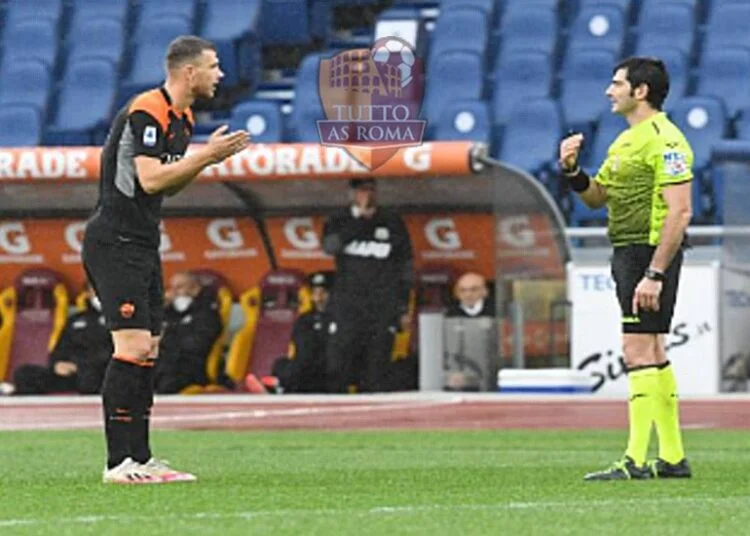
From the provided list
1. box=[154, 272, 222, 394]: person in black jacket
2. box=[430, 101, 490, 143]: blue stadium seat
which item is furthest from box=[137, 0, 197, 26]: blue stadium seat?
box=[154, 272, 222, 394]: person in black jacket

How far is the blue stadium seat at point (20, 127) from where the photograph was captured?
26094 millimetres

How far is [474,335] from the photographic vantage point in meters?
21.5

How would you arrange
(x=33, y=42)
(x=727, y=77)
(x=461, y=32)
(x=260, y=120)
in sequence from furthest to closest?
(x=33, y=42)
(x=461, y=32)
(x=260, y=120)
(x=727, y=77)

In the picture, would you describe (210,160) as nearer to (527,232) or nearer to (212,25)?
(527,232)

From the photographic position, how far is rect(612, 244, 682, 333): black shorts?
10508 millimetres

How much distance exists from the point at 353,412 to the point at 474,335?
10.7 ft

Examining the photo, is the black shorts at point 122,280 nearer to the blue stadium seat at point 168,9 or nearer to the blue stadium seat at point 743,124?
the blue stadium seat at point 743,124

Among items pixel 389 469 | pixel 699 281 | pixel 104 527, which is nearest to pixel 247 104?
pixel 699 281

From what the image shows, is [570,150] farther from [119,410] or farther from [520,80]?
[520,80]

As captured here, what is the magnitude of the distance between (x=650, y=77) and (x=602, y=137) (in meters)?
13.3

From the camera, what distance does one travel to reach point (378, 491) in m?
9.64

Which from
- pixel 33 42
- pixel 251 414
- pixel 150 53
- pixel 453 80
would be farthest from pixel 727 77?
pixel 33 42

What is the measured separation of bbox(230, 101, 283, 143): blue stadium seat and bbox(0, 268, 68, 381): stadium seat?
3011 mm

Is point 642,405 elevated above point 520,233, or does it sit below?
below
